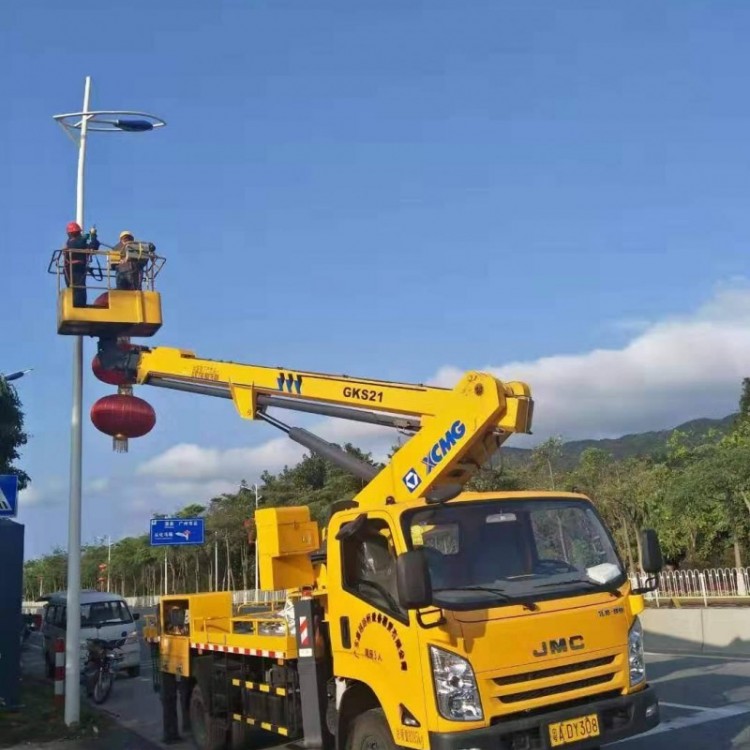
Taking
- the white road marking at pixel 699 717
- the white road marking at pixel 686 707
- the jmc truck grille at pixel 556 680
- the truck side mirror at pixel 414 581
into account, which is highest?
the truck side mirror at pixel 414 581

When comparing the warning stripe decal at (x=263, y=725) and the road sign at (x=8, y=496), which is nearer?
the warning stripe decal at (x=263, y=725)

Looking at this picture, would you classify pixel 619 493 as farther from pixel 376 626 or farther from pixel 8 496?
pixel 376 626

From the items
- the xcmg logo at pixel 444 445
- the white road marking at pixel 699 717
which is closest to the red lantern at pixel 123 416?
the xcmg logo at pixel 444 445

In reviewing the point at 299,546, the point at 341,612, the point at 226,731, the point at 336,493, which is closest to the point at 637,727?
the point at 341,612

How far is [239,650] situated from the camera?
335 inches

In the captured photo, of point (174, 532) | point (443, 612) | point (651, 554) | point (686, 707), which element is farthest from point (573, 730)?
point (174, 532)

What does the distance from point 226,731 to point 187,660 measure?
1039 millimetres

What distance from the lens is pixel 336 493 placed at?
154 feet

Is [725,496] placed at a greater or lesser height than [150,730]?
greater

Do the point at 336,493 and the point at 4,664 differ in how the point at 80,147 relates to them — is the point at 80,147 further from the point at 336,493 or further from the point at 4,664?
the point at 336,493

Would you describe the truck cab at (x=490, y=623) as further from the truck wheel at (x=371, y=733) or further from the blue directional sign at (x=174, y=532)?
the blue directional sign at (x=174, y=532)

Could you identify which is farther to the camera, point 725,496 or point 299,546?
point 725,496

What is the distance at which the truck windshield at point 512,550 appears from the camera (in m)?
5.89

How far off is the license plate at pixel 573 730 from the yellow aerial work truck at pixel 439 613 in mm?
12
